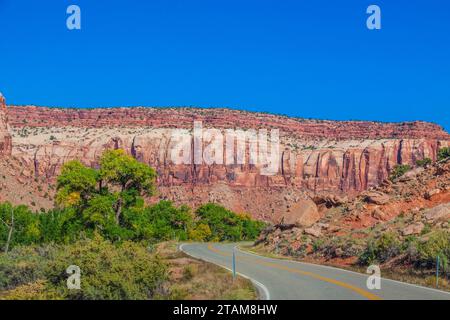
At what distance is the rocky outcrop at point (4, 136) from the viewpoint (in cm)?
11760

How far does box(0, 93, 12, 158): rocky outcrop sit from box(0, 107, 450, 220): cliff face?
18830mm

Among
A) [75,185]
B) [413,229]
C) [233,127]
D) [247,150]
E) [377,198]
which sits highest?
[233,127]

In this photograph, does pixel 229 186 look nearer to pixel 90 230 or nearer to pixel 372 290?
pixel 90 230

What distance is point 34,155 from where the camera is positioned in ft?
511

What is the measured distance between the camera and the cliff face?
149m

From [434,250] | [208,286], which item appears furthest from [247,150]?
[208,286]

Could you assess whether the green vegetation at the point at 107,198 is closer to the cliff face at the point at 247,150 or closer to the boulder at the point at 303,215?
the boulder at the point at 303,215

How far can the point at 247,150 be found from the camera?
153m

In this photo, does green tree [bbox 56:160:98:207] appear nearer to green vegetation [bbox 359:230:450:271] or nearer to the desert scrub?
the desert scrub

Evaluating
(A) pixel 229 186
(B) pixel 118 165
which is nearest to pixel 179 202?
(A) pixel 229 186

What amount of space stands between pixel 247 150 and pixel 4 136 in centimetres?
6318

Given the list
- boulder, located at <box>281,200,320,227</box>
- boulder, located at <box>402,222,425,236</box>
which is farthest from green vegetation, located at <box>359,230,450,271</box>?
boulder, located at <box>281,200,320,227</box>

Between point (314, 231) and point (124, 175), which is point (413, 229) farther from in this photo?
point (124, 175)

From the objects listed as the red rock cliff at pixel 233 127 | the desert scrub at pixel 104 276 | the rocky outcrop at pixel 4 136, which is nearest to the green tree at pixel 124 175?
the desert scrub at pixel 104 276
